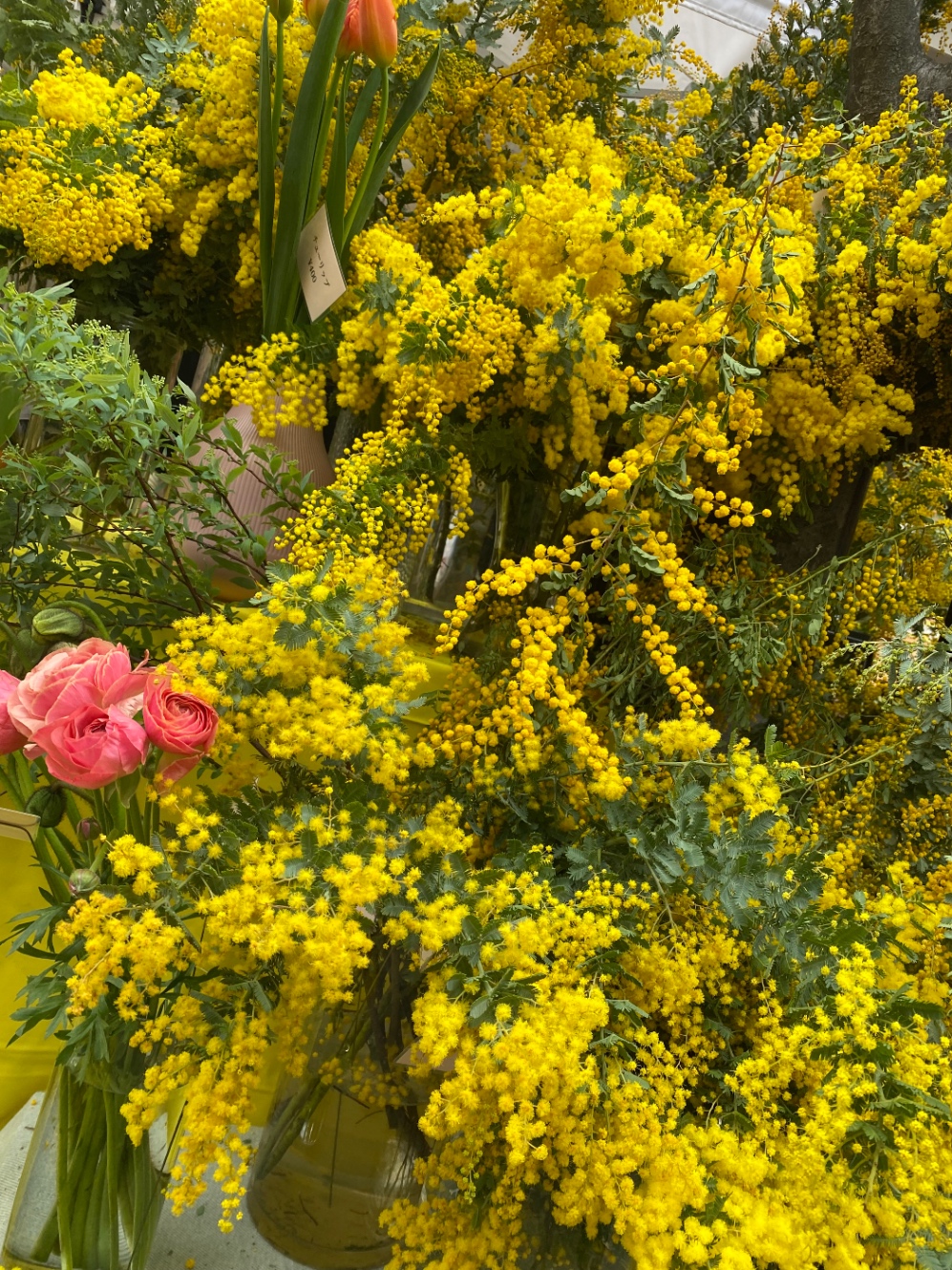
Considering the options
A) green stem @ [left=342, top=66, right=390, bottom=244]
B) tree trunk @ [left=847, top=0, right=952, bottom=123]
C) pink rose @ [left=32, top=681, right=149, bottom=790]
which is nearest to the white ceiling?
tree trunk @ [left=847, top=0, right=952, bottom=123]

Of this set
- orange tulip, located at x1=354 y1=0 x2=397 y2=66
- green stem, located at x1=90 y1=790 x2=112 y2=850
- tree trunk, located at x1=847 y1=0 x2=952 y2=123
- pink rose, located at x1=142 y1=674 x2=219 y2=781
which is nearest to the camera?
pink rose, located at x1=142 y1=674 x2=219 y2=781

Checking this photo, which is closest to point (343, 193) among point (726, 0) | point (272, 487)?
point (272, 487)

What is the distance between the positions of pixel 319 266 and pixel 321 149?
0.15 metres

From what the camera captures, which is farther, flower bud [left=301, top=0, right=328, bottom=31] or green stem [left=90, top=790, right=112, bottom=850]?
flower bud [left=301, top=0, right=328, bottom=31]

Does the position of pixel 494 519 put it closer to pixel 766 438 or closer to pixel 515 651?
pixel 515 651

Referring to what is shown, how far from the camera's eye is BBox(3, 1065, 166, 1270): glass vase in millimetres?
722

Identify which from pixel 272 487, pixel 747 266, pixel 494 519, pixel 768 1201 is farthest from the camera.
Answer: pixel 494 519

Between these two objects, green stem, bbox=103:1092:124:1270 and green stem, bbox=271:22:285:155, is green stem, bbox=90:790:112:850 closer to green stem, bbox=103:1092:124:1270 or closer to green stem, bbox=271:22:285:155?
green stem, bbox=103:1092:124:1270

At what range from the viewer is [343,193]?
0.99m

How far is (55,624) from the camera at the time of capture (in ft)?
2.43

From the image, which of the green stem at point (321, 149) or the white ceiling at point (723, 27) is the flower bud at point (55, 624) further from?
the white ceiling at point (723, 27)

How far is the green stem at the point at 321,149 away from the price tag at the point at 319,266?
0.01 m

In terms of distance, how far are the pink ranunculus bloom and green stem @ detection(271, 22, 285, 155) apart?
0.70 m

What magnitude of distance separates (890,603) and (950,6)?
1043 millimetres
